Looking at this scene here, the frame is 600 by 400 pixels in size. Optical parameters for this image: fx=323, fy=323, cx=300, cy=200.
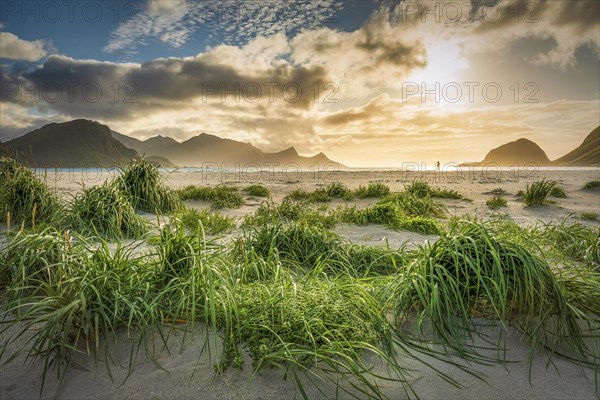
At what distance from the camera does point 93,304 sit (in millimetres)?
2145

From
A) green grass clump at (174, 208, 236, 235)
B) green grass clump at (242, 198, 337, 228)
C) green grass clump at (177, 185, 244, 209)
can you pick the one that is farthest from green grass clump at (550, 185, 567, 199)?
green grass clump at (174, 208, 236, 235)

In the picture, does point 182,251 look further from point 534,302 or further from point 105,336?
point 534,302

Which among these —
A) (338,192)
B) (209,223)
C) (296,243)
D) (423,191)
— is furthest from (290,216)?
(423,191)

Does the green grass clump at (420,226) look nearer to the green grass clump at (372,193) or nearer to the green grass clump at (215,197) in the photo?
the green grass clump at (372,193)

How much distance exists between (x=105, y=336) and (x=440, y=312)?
2.25m

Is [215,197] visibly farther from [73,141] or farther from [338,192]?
[73,141]

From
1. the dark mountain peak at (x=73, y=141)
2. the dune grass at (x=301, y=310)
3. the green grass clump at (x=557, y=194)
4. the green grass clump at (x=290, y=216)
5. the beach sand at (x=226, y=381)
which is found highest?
the dark mountain peak at (x=73, y=141)

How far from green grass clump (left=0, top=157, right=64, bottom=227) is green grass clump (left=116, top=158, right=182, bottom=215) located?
46.9 inches

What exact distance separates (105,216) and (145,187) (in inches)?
69.6

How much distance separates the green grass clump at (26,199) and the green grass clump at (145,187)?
1192mm

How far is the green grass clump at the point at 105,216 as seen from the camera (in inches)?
187

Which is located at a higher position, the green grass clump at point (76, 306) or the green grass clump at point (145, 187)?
the green grass clump at point (145, 187)

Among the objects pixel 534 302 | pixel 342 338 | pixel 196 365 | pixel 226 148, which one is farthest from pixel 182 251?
pixel 226 148

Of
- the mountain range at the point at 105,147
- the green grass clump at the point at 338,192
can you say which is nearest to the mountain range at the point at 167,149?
the mountain range at the point at 105,147
